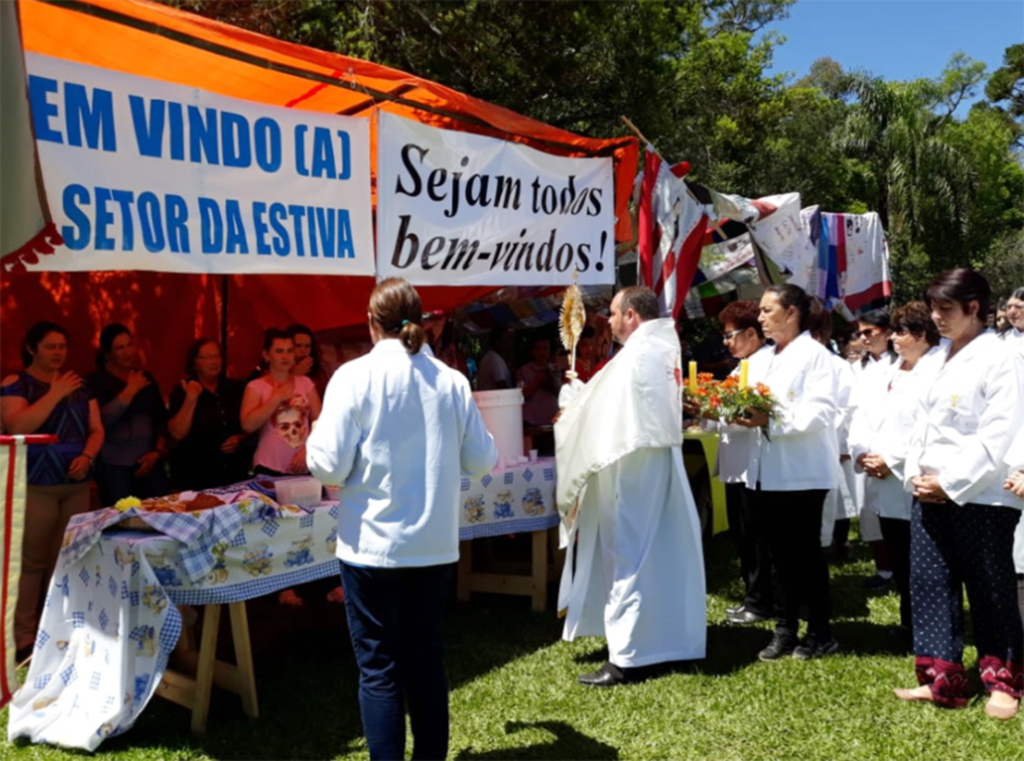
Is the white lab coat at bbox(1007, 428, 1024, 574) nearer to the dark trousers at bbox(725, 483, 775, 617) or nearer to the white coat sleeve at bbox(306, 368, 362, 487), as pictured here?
the dark trousers at bbox(725, 483, 775, 617)

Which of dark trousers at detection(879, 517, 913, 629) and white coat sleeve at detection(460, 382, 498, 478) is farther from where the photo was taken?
dark trousers at detection(879, 517, 913, 629)

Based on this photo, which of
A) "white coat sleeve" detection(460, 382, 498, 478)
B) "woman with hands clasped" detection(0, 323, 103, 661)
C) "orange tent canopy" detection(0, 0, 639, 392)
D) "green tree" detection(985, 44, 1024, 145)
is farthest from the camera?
"green tree" detection(985, 44, 1024, 145)

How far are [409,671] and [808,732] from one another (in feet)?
5.73

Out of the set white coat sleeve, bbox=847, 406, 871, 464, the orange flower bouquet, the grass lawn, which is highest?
the orange flower bouquet

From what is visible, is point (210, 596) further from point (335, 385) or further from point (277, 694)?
point (335, 385)

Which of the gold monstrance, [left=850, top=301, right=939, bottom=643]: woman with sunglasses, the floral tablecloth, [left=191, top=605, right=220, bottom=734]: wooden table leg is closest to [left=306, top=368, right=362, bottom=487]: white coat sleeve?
the floral tablecloth

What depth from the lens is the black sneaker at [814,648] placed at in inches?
191

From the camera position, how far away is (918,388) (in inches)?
164

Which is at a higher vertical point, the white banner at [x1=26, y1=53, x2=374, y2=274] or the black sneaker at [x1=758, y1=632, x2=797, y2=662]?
the white banner at [x1=26, y1=53, x2=374, y2=274]

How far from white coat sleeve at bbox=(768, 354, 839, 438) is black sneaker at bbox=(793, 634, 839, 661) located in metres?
1.04

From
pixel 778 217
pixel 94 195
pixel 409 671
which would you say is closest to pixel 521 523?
pixel 409 671

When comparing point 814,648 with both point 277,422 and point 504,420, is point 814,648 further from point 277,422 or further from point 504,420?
point 277,422

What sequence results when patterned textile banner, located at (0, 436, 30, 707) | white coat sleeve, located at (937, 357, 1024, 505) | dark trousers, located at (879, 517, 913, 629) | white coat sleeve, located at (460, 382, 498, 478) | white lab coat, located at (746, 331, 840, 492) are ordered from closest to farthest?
patterned textile banner, located at (0, 436, 30, 707), white coat sleeve, located at (460, 382, 498, 478), white coat sleeve, located at (937, 357, 1024, 505), white lab coat, located at (746, 331, 840, 492), dark trousers, located at (879, 517, 913, 629)

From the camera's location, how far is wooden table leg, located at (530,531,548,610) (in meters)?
6.02
